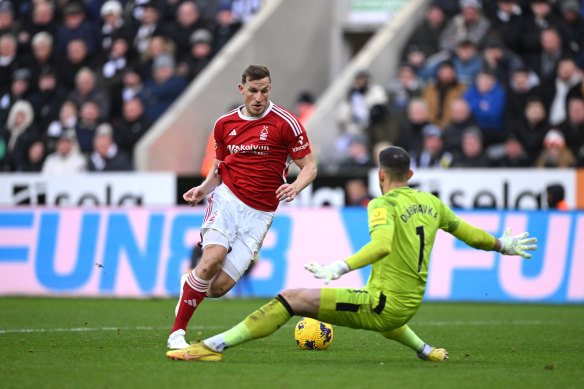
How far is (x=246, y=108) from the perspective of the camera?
8.34 meters

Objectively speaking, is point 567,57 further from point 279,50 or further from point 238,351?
point 238,351

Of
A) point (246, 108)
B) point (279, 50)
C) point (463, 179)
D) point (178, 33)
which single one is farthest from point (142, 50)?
point (246, 108)

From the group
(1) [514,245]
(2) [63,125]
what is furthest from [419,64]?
(1) [514,245]

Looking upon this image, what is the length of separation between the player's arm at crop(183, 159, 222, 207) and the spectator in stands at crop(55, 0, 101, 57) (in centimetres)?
1376

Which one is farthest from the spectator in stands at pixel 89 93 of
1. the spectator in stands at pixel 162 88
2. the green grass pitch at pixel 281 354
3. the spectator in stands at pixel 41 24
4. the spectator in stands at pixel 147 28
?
the green grass pitch at pixel 281 354

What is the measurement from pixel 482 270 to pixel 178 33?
9.57 meters

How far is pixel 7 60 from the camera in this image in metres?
22.4

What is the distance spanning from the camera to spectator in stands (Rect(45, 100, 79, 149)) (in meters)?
19.7

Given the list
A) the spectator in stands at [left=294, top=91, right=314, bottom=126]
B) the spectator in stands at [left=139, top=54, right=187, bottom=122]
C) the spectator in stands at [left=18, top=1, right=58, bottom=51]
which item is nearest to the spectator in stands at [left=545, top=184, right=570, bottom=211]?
the spectator in stands at [left=294, top=91, right=314, bottom=126]

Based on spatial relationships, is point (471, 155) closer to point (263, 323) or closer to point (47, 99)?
point (47, 99)

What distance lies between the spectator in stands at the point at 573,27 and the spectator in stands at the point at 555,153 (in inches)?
77.2

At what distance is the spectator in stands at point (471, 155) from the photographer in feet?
53.5

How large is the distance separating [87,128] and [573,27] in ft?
31.5

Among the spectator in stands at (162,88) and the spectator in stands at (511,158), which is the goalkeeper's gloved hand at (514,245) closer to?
the spectator in stands at (511,158)
